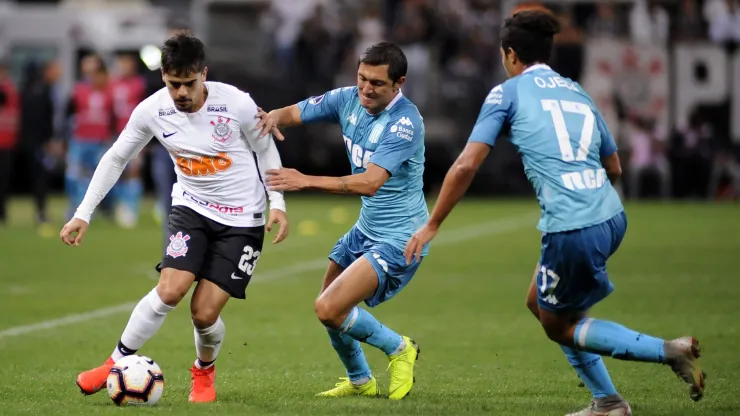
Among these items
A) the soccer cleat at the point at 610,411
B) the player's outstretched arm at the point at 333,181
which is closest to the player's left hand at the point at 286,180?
the player's outstretched arm at the point at 333,181

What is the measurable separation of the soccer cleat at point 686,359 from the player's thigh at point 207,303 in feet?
8.24

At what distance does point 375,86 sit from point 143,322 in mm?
1871

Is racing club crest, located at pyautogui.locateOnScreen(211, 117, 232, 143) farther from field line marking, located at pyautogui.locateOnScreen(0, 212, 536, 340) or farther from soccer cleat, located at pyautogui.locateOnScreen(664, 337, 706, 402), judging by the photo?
field line marking, located at pyautogui.locateOnScreen(0, 212, 536, 340)

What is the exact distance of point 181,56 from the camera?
23.9ft

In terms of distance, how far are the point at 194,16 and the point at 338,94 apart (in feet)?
77.7

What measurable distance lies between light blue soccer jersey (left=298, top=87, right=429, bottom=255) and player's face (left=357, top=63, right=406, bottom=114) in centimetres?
9

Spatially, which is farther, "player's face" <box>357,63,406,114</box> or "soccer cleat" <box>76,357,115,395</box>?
"player's face" <box>357,63,406,114</box>

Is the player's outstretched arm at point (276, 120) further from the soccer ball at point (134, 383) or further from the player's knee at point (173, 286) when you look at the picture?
the soccer ball at point (134, 383)

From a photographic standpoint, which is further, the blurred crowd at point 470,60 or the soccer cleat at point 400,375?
the blurred crowd at point 470,60

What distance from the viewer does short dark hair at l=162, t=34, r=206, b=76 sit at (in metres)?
7.29

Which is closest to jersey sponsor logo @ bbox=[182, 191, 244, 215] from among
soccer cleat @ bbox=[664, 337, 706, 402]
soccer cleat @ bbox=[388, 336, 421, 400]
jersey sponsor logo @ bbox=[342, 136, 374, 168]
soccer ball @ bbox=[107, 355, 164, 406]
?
jersey sponsor logo @ bbox=[342, 136, 374, 168]

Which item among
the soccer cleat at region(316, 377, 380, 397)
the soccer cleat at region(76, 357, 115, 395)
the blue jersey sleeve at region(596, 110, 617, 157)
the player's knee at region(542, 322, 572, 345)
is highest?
the blue jersey sleeve at region(596, 110, 617, 157)

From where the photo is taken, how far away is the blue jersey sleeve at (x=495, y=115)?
6.58 metres

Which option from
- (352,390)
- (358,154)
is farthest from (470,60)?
(352,390)
